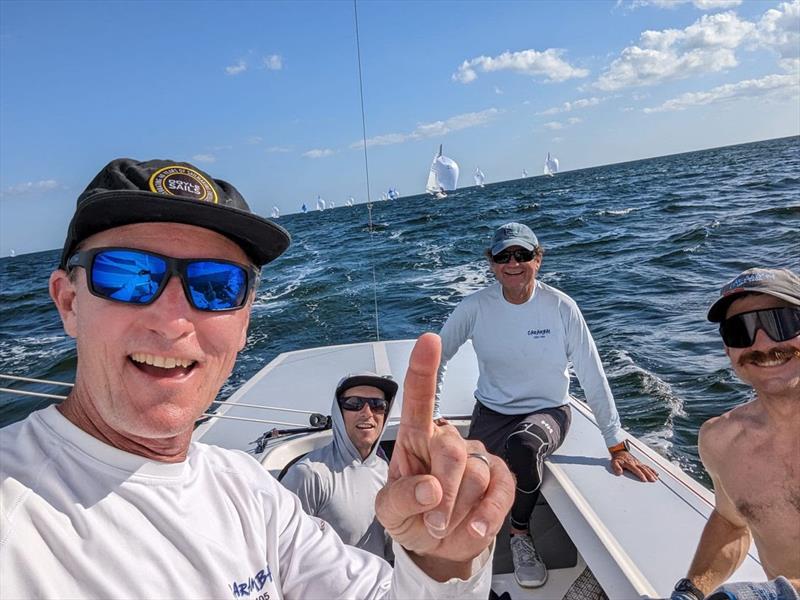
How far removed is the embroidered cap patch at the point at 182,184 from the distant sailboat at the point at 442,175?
165 feet

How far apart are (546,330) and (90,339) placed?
86.7 inches

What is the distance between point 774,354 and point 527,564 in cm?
142

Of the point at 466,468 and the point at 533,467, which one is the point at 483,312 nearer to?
the point at 533,467

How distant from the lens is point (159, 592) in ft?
2.69

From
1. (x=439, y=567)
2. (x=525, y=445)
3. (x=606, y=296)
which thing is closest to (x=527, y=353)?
(x=525, y=445)

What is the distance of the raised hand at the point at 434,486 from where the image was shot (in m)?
0.77

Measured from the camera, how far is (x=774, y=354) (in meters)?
1.52

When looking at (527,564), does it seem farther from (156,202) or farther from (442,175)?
(442,175)

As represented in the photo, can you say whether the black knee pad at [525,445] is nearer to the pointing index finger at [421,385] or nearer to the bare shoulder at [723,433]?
the bare shoulder at [723,433]

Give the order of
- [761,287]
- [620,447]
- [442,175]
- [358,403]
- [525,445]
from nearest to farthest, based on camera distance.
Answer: [761,287], [358,403], [525,445], [620,447], [442,175]

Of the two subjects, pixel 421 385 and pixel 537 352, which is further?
pixel 537 352

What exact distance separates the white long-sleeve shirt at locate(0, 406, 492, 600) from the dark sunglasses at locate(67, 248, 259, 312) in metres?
0.23

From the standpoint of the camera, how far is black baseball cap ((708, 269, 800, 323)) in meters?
1.50

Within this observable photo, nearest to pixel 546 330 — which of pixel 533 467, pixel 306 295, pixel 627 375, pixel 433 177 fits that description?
pixel 533 467
